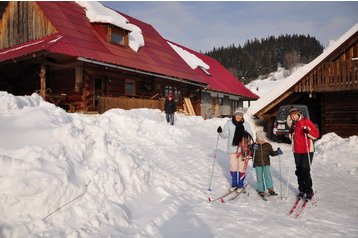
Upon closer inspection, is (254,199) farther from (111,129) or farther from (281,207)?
(111,129)

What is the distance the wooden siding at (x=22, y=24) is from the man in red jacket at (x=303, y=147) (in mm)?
13604

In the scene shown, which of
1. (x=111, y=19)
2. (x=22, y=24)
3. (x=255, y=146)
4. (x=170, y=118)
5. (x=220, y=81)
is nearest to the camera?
(x=255, y=146)

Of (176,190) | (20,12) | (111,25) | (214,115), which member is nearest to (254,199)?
(176,190)

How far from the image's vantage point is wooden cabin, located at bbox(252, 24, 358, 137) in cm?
1492

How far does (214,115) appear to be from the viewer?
2761 cm

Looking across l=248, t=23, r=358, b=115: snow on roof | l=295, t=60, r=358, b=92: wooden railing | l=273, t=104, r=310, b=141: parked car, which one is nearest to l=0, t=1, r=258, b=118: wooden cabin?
l=248, t=23, r=358, b=115: snow on roof

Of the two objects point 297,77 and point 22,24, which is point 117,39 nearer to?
point 22,24

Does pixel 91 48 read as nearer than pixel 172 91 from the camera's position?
Yes

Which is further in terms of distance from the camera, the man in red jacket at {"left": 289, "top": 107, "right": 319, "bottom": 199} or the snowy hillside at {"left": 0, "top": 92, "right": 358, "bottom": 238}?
the man in red jacket at {"left": 289, "top": 107, "right": 319, "bottom": 199}

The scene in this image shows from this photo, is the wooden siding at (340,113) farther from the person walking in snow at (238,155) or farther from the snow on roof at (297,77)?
the person walking in snow at (238,155)

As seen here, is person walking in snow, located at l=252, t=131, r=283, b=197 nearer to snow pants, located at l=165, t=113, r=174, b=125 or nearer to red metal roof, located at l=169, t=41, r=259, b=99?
snow pants, located at l=165, t=113, r=174, b=125

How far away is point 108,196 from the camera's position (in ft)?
17.2

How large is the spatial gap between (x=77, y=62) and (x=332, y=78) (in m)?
12.3

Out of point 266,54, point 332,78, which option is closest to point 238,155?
point 332,78
